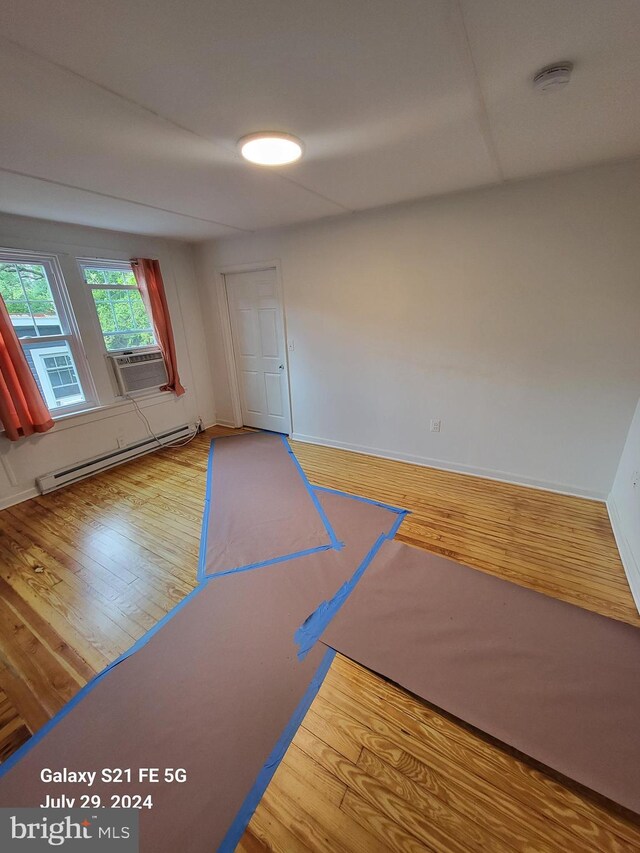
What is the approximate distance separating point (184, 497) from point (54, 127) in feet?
8.23

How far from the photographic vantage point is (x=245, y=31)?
0.98 metres

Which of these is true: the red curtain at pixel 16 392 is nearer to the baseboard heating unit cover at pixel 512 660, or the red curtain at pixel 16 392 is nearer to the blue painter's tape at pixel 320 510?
the blue painter's tape at pixel 320 510

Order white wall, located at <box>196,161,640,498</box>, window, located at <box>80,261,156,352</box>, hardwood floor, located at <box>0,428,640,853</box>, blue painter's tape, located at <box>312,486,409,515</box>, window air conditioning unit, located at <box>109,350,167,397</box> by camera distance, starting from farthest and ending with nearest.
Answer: window air conditioning unit, located at <box>109,350,167,397</box> < window, located at <box>80,261,156,352</box> < blue painter's tape, located at <box>312,486,409,515</box> < white wall, located at <box>196,161,640,498</box> < hardwood floor, located at <box>0,428,640,853</box>

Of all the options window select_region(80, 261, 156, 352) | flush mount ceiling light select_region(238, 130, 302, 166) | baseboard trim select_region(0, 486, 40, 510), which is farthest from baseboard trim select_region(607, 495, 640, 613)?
window select_region(80, 261, 156, 352)

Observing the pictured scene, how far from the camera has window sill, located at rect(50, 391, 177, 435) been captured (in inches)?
127

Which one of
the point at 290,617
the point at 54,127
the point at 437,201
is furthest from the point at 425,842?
the point at 437,201

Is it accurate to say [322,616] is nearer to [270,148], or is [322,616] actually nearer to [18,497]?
[270,148]

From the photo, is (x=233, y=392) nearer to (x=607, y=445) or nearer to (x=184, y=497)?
(x=184, y=497)

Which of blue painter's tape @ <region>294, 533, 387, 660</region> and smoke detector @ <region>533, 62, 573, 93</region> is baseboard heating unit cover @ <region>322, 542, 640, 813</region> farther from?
smoke detector @ <region>533, 62, 573, 93</region>

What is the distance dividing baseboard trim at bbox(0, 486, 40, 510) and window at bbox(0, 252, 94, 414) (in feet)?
2.59

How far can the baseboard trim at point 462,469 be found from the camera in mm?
2717

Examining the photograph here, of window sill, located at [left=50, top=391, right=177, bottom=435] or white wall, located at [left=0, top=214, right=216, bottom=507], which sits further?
window sill, located at [left=50, top=391, right=177, bottom=435]

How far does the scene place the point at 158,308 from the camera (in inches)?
151

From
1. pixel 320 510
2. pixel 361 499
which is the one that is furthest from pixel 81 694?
pixel 361 499
